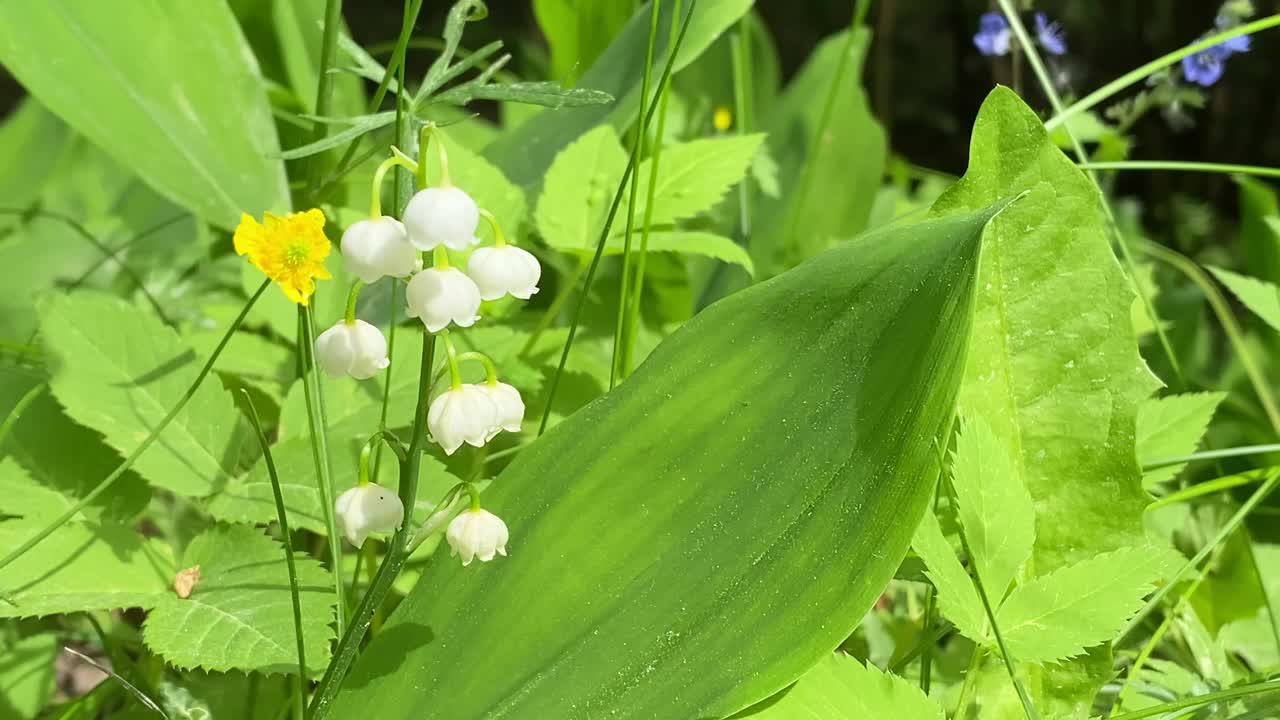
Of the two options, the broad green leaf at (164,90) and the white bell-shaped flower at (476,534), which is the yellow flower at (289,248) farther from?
the broad green leaf at (164,90)

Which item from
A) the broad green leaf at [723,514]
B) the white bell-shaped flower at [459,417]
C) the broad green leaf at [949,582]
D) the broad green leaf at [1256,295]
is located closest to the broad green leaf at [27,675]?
the broad green leaf at [723,514]

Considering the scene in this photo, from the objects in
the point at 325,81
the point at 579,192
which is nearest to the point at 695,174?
the point at 579,192

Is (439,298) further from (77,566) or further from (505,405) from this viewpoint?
(77,566)

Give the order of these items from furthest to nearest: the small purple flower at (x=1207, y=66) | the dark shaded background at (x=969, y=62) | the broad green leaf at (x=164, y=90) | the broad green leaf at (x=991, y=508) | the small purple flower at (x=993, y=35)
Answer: the dark shaded background at (x=969, y=62) < the small purple flower at (x=993, y=35) < the small purple flower at (x=1207, y=66) < the broad green leaf at (x=164, y=90) < the broad green leaf at (x=991, y=508)

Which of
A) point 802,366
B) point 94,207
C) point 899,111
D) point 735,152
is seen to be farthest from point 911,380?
point 899,111

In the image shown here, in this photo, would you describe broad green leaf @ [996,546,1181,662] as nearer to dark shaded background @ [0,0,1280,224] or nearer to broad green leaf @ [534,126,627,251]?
broad green leaf @ [534,126,627,251]
